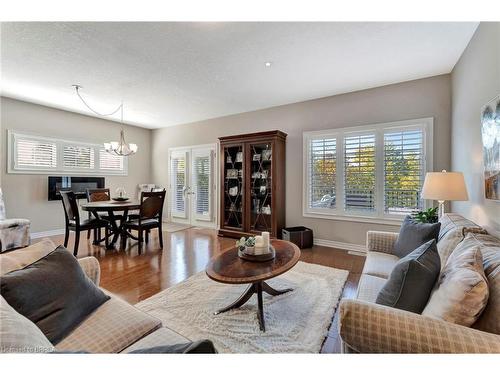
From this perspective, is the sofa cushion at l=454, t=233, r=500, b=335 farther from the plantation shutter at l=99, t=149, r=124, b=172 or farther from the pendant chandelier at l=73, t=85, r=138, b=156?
the plantation shutter at l=99, t=149, r=124, b=172

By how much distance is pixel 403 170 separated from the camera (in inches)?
131

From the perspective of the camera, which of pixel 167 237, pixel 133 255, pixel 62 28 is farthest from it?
pixel 167 237

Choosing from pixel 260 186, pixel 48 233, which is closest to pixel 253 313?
pixel 260 186

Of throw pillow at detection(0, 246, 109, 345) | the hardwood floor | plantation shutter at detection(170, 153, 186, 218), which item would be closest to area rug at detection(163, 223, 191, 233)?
plantation shutter at detection(170, 153, 186, 218)

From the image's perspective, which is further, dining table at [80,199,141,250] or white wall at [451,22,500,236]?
dining table at [80,199,141,250]

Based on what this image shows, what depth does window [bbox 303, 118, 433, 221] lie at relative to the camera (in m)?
3.28

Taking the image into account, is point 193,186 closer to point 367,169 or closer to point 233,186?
point 233,186

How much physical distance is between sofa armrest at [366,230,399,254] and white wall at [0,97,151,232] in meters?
5.72

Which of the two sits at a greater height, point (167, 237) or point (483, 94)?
point (483, 94)

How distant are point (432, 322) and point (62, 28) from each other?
11.4 feet
